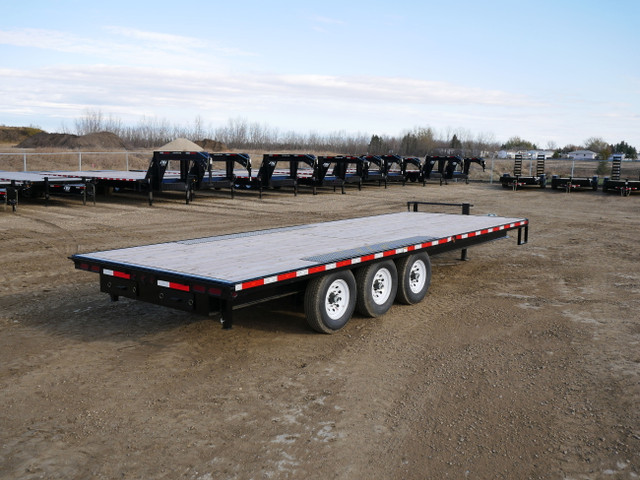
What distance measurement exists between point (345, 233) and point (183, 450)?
4997 mm

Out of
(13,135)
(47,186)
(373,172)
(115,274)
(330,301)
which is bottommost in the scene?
(330,301)

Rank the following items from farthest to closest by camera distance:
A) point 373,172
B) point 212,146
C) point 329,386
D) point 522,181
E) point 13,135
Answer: point 13,135
point 212,146
point 522,181
point 373,172
point 329,386

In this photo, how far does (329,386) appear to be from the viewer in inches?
210

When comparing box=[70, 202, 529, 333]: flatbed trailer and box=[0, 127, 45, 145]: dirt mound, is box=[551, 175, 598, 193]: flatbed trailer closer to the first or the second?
box=[70, 202, 529, 333]: flatbed trailer

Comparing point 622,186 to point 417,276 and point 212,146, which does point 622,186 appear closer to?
point 417,276

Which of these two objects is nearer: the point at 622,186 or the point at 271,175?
the point at 271,175

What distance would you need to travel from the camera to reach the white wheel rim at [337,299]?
653 cm

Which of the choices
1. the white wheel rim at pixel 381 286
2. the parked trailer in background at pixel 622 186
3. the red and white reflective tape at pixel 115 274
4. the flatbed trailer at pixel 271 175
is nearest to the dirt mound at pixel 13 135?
the flatbed trailer at pixel 271 175

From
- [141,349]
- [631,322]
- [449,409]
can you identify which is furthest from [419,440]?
[631,322]

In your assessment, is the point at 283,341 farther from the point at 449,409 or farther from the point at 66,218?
the point at 66,218

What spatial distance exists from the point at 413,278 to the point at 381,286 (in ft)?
2.69

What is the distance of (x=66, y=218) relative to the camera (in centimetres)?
1588

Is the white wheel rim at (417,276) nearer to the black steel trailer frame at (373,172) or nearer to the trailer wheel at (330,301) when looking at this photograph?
the trailer wheel at (330,301)

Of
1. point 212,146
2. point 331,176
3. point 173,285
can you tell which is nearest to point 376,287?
point 173,285
